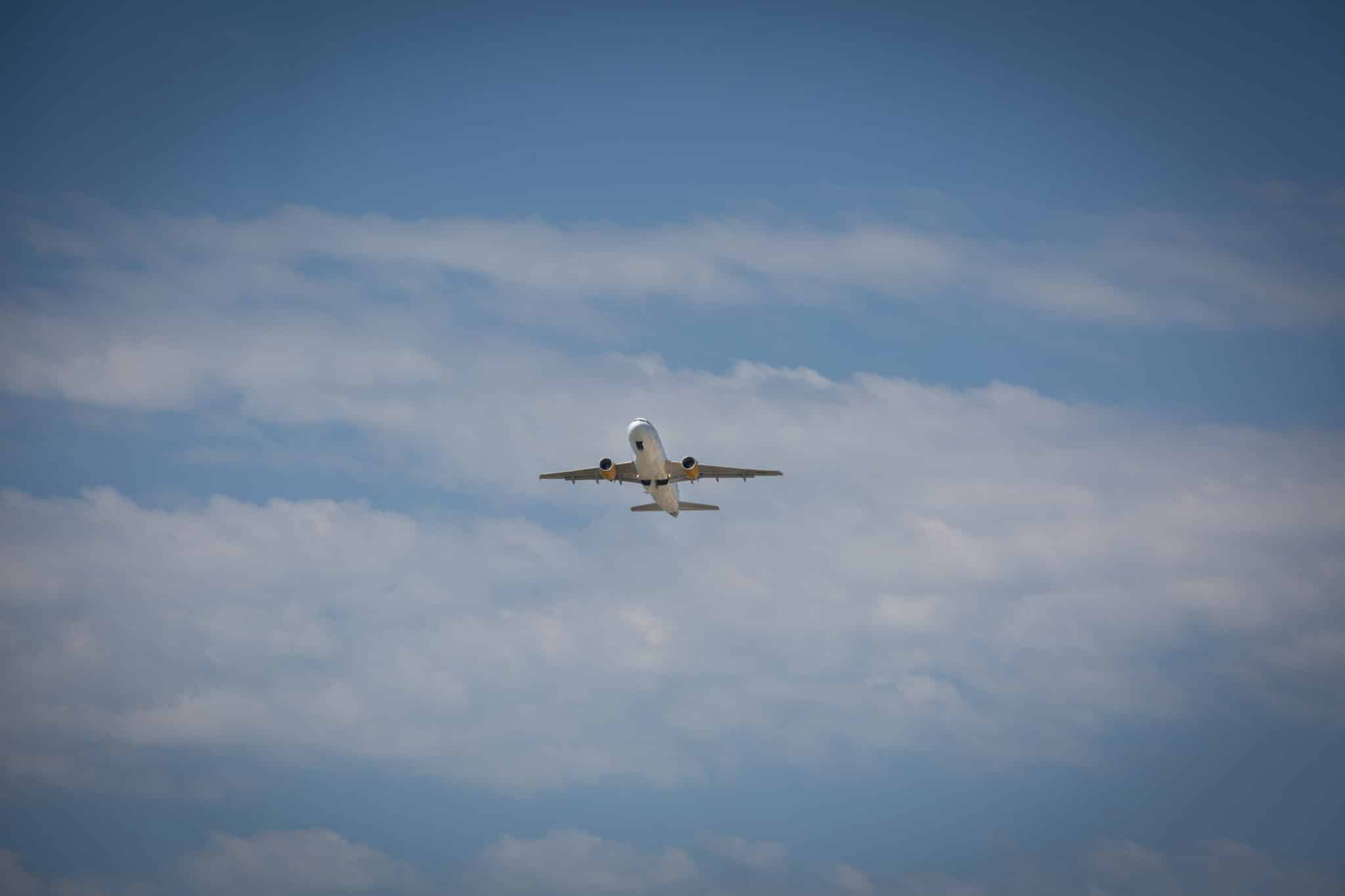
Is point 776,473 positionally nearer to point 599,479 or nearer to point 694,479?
point 694,479

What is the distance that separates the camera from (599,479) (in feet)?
375

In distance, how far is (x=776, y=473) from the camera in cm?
11594

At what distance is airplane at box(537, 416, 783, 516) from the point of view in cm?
10356

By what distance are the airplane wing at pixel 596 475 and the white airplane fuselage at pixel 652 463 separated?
259 cm

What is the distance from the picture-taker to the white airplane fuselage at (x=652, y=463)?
338 ft

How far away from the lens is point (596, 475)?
115 metres

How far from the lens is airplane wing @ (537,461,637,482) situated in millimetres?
112188

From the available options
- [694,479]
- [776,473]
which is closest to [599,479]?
[694,479]

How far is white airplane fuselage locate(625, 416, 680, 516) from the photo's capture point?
103m

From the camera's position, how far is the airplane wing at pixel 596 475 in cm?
Answer: 11219

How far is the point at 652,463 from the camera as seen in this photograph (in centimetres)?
10556

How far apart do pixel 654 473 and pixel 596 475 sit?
9486mm

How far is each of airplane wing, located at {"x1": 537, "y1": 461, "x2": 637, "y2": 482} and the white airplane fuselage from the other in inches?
102

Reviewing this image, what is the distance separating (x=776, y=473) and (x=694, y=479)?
8603 millimetres
